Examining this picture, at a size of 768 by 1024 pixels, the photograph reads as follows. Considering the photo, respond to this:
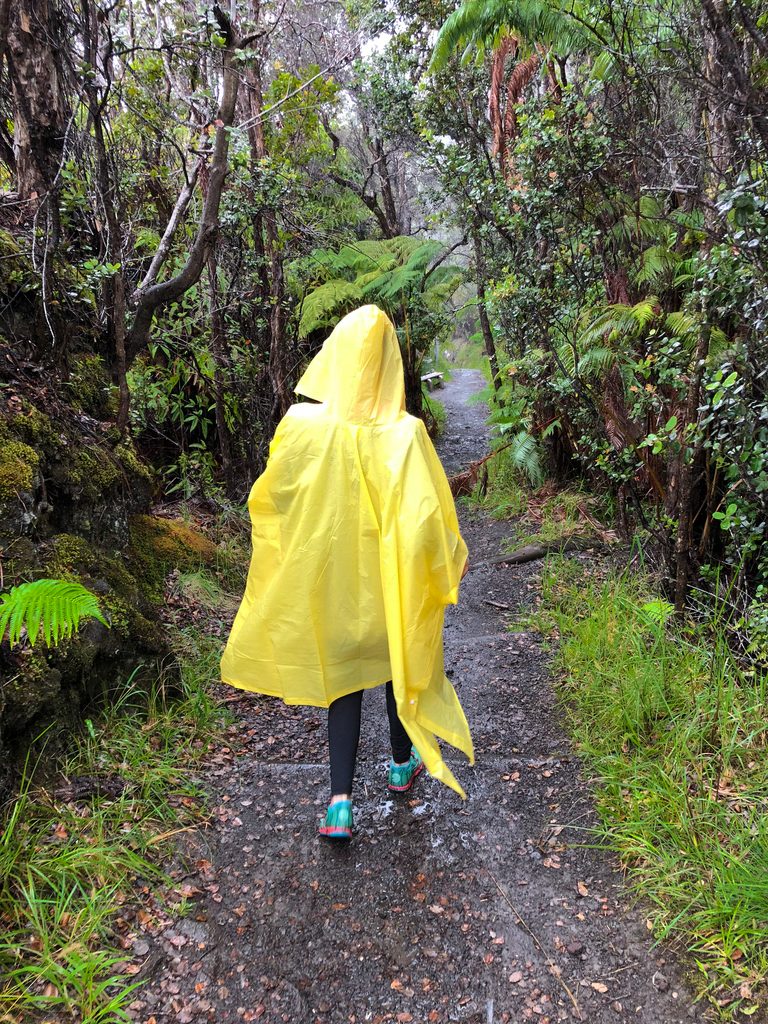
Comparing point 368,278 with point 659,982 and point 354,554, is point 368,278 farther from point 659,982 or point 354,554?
point 659,982

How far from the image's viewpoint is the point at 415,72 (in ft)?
28.1

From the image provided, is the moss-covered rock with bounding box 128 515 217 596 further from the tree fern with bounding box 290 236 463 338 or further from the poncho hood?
the tree fern with bounding box 290 236 463 338

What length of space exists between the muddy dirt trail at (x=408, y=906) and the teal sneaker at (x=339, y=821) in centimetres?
8

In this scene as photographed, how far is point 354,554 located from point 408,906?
125 centimetres

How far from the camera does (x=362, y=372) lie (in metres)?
2.29

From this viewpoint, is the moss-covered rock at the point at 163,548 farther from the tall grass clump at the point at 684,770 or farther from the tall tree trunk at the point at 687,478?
the tall tree trunk at the point at 687,478

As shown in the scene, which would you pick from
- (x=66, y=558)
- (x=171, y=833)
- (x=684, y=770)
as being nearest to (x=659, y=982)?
(x=684, y=770)

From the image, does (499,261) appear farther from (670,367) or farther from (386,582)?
(386,582)

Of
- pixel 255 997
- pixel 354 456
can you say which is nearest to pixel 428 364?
pixel 354 456

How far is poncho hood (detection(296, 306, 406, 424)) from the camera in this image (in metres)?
2.29

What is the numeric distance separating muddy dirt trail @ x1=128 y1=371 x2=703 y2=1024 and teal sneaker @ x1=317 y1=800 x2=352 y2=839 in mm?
82

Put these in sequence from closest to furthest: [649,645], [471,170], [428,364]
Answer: [649,645], [471,170], [428,364]

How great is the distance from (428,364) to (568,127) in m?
8.54

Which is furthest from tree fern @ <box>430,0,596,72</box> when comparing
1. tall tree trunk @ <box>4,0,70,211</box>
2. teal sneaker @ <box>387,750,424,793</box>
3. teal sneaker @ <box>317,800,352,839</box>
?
teal sneaker @ <box>317,800,352,839</box>
